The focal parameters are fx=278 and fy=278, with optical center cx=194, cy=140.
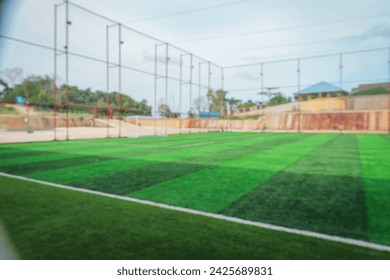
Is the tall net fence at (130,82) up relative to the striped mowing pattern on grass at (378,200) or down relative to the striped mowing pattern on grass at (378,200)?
up

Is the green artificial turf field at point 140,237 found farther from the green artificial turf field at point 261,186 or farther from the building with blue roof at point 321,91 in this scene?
the building with blue roof at point 321,91

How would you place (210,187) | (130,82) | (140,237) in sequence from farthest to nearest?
1. (130,82)
2. (210,187)
3. (140,237)

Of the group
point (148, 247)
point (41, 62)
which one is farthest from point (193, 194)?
point (41, 62)

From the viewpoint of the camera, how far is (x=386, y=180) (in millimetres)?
4590

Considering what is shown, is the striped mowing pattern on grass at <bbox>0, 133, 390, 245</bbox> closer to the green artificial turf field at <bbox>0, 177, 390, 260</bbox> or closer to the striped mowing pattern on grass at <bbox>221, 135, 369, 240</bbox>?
the striped mowing pattern on grass at <bbox>221, 135, 369, 240</bbox>

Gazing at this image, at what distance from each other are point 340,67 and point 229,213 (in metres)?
27.1

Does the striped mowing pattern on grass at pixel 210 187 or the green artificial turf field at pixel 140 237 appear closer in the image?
the green artificial turf field at pixel 140 237

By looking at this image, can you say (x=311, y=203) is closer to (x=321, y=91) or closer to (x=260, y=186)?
(x=260, y=186)

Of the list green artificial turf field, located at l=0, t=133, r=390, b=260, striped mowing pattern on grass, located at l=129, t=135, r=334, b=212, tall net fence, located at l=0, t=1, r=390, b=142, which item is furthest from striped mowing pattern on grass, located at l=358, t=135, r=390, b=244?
tall net fence, located at l=0, t=1, r=390, b=142

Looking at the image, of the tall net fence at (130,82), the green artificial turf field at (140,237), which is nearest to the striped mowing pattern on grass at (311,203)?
the green artificial turf field at (140,237)

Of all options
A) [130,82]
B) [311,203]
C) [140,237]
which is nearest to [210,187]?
[311,203]

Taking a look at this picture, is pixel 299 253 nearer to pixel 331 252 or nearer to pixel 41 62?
pixel 331 252

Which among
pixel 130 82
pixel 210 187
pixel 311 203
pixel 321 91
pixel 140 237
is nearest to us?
pixel 140 237

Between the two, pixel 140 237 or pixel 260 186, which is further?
pixel 260 186
